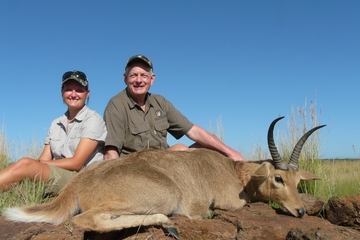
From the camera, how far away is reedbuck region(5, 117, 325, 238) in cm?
483

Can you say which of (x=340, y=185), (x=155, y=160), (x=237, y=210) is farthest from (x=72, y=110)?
(x=340, y=185)

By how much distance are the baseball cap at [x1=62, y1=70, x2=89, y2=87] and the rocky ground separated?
274 centimetres

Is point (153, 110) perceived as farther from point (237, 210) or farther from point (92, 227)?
point (92, 227)

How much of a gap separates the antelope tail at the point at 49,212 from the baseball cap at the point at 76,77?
8.73 feet

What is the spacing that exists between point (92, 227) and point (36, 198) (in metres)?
1.87

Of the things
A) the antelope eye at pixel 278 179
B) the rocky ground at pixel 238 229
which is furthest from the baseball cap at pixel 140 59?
the rocky ground at pixel 238 229

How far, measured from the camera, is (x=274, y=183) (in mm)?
6566

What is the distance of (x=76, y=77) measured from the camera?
7086mm

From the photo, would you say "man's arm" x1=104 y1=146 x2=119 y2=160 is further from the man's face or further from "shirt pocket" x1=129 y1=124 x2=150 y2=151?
the man's face

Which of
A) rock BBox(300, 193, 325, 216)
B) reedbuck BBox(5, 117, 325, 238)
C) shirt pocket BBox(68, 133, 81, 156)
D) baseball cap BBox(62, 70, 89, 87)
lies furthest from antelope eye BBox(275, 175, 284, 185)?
baseball cap BBox(62, 70, 89, 87)

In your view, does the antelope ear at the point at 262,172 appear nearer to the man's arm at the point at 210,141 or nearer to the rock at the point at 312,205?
the rock at the point at 312,205

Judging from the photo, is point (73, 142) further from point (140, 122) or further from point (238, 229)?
point (238, 229)

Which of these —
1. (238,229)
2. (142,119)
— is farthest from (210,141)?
(238,229)

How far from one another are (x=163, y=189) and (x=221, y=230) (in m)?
0.91
